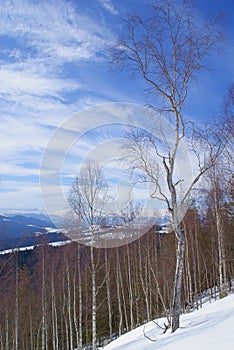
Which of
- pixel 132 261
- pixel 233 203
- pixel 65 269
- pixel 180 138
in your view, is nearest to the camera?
pixel 180 138

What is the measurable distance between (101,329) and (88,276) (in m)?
5.36

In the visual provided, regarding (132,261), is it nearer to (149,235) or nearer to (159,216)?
(149,235)

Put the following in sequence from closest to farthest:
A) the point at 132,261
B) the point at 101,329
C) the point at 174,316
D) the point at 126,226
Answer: the point at 174,316, the point at 126,226, the point at 132,261, the point at 101,329

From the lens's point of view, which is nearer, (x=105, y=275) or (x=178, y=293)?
(x=178, y=293)

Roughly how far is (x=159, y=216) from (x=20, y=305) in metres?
12.7

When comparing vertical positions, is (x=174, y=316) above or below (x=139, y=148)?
below

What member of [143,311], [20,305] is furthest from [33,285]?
[143,311]

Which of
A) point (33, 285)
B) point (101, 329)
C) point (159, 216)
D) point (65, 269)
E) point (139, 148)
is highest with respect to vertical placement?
point (139, 148)

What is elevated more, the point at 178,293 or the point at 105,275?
the point at 178,293

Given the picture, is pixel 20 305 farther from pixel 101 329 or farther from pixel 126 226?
pixel 126 226

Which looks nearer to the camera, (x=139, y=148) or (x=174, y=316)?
(x=174, y=316)

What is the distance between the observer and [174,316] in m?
8.04

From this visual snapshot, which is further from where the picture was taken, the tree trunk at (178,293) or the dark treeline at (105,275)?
the dark treeline at (105,275)

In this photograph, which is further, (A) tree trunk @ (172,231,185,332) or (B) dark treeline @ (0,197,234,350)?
(B) dark treeline @ (0,197,234,350)
